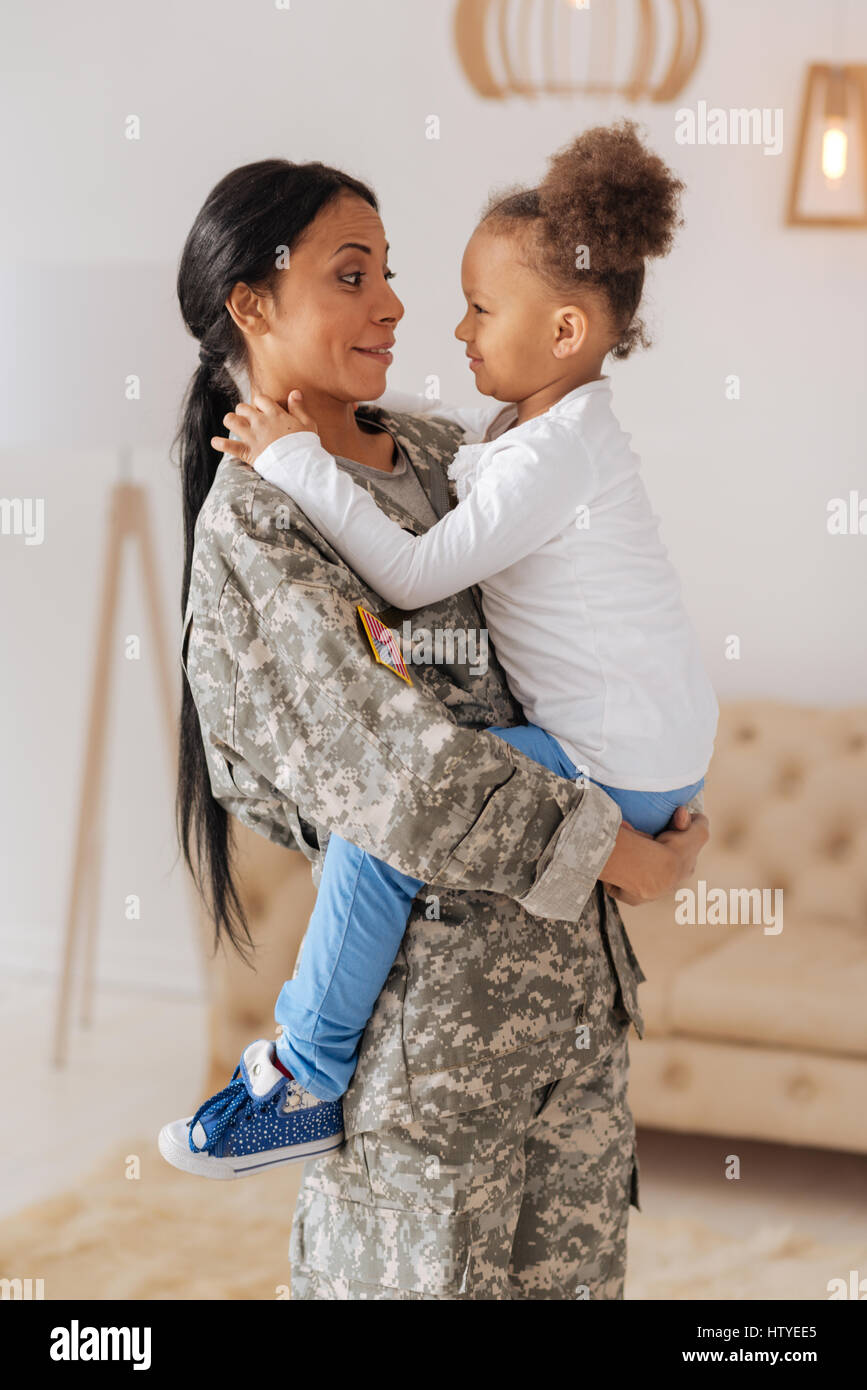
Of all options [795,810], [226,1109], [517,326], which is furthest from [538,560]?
[795,810]

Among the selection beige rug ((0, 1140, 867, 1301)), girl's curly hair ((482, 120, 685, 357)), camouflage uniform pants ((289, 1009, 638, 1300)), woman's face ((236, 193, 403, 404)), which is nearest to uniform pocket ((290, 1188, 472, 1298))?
camouflage uniform pants ((289, 1009, 638, 1300))

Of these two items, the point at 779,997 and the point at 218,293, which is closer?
the point at 218,293

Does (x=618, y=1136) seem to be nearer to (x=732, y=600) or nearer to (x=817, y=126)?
(x=732, y=600)

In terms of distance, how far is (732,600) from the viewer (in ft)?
10.4

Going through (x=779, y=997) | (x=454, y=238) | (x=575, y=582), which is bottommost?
(x=779, y=997)

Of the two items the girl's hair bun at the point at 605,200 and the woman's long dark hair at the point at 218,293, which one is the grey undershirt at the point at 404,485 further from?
the girl's hair bun at the point at 605,200

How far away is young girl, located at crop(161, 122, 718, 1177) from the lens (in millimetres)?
1213

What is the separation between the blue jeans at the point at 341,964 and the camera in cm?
119

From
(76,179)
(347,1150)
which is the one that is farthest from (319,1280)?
(76,179)

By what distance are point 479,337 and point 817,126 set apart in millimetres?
2000

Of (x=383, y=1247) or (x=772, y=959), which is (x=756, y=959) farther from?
(x=383, y=1247)

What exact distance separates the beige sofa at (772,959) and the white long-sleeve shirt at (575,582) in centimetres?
141

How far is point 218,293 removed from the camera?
132 cm

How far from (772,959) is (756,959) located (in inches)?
1.3
